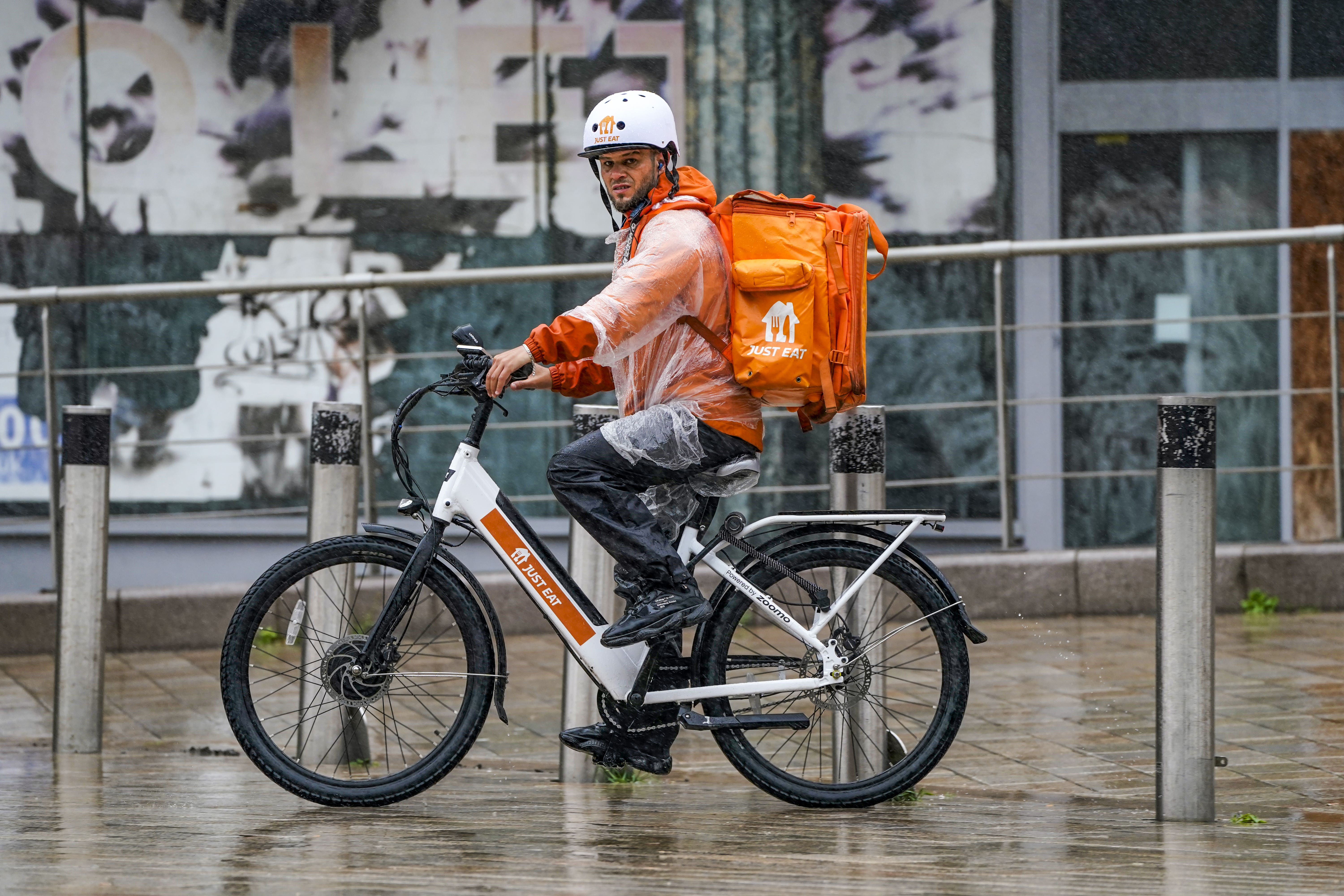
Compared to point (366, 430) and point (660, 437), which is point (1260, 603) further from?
point (660, 437)

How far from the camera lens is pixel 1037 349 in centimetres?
945

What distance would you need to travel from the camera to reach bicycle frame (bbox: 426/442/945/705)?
4332 millimetres

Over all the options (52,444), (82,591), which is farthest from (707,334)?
(52,444)

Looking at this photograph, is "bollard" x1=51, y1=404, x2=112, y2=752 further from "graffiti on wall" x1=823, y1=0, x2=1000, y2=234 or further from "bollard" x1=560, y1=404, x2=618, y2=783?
"graffiti on wall" x1=823, y1=0, x2=1000, y2=234

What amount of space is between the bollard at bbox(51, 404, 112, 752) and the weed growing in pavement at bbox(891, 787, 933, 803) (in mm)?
2557

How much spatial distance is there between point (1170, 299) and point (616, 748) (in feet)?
20.3

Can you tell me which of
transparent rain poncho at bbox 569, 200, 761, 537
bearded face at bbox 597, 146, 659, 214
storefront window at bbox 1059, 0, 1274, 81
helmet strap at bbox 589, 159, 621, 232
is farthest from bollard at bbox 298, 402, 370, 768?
storefront window at bbox 1059, 0, 1274, 81

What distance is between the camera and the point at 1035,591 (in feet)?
25.7

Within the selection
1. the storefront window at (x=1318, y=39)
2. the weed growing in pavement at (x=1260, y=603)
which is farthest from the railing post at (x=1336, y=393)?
the storefront window at (x=1318, y=39)

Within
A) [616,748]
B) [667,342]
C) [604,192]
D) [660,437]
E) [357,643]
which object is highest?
[604,192]

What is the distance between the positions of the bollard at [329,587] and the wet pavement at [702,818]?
227mm

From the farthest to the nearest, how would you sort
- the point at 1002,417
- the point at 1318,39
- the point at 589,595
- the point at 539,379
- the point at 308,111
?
1. the point at 1318,39
2. the point at 308,111
3. the point at 1002,417
4. the point at 589,595
5. the point at 539,379

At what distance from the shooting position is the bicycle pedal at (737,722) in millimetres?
4312

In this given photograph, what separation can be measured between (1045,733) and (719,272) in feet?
7.29
